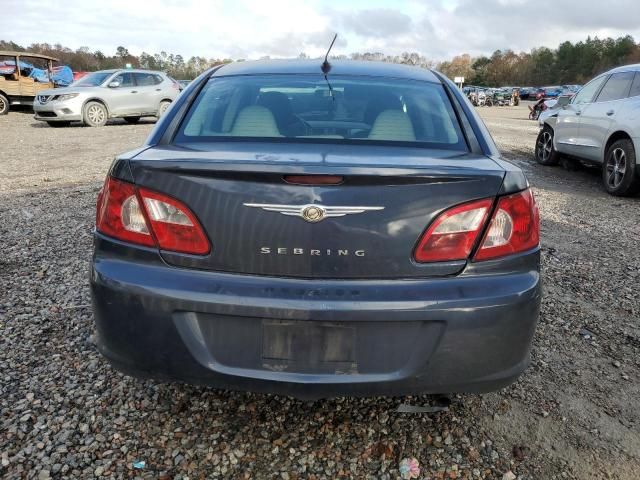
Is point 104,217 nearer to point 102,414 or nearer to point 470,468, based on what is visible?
point 102,414

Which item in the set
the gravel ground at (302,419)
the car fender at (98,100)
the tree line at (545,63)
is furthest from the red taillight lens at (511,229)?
the tree line at (545,63)

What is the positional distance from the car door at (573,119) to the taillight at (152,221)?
25.1 ft

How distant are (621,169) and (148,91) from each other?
12578mm

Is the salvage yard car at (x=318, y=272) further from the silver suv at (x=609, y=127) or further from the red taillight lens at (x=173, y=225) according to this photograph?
the silver suv at (x=609, y=127)

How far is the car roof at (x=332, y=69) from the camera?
2863 millimetres

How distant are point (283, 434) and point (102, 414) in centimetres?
80

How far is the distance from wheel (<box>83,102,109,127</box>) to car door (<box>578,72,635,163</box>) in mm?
12273

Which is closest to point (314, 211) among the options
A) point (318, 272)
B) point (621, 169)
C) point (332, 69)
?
point (318, 272)

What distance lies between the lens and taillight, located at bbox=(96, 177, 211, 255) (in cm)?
186

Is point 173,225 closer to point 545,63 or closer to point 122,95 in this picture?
point 122,95

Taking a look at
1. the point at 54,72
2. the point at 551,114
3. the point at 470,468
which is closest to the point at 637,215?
the point at 551,114

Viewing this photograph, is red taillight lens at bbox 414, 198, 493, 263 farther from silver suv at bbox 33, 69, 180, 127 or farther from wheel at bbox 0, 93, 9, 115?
wheel at bbox 0, 93, 9, 115

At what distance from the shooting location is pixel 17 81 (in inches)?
705

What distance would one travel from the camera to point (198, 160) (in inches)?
73.7
